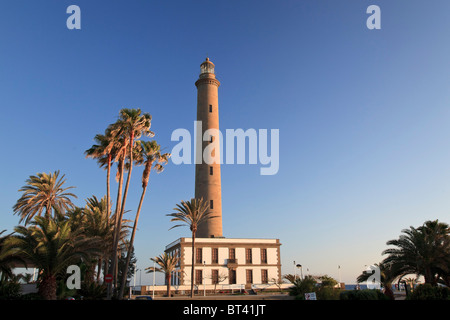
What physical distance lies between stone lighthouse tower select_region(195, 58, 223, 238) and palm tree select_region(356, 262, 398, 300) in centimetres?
2615

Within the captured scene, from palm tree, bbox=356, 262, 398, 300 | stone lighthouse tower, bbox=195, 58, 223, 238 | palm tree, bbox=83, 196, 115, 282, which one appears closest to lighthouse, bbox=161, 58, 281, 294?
stone lighthouse tower, bbox=195, 58, 223, 238

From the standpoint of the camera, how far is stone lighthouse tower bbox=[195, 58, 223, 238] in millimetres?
57938

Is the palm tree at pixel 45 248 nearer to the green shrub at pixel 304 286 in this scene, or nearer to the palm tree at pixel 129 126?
the palm tree at pixel 129 126

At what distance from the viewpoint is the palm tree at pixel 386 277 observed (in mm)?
31425

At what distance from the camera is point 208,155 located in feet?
196

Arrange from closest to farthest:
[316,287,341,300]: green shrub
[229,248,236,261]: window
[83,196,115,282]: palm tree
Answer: [316,287,341,300]: green shrub < [83,196,115,282]: palm tree < [229,248,236,261]: window

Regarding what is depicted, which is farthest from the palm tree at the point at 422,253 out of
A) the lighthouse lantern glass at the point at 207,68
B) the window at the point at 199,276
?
the lighthouse lantern glass at the point at 207,68

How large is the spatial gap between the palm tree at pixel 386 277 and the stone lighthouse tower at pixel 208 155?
85.8ft

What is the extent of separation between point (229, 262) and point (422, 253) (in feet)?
105

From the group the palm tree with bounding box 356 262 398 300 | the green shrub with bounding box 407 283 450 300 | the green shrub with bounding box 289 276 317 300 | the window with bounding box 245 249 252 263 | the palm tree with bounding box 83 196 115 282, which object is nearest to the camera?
the green shrub with bounding box 407 283 450 300

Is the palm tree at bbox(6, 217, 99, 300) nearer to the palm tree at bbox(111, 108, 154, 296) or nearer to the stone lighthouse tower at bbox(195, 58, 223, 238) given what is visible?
the palm tree at bbox(111, 108, 154, 296)
